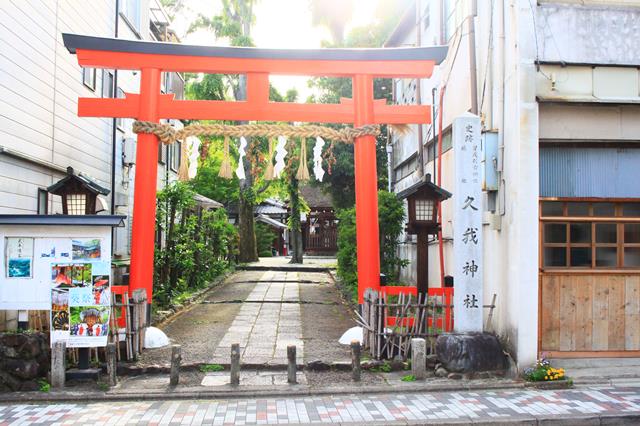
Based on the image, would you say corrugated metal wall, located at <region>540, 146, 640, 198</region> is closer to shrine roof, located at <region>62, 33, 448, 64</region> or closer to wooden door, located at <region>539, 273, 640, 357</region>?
wooden door, located at <region>539, 273, 640, 357</region>

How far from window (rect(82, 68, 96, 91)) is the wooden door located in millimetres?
12597

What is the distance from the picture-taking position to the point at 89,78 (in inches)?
630

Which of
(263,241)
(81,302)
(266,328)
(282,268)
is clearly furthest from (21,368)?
(263,241)

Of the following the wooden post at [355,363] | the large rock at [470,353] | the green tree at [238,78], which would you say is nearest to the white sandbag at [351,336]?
the wooden post at [355,363]

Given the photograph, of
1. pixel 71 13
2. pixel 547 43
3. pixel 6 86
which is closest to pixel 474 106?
pixel 547 43

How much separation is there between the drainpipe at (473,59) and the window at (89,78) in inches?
399

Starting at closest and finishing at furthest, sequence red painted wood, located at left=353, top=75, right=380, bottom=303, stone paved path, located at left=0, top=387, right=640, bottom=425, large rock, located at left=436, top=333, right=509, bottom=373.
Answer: stone paved path, located at left=0, top=387, right=640, bottom=425 < large rock, located at left=436, top=333, right=509, bottom=373 < red painted wood, located at left=353, top=75, right=380, bottom=303

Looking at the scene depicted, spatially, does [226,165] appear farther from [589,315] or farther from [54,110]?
[589,315]

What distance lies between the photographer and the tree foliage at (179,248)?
54.7ft

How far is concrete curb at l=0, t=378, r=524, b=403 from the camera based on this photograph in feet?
27.9

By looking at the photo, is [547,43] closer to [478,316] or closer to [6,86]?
[478,316]

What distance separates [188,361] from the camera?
405 inches

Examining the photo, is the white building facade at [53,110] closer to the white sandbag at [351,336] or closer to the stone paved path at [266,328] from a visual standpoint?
the stone paved path at [266,328]

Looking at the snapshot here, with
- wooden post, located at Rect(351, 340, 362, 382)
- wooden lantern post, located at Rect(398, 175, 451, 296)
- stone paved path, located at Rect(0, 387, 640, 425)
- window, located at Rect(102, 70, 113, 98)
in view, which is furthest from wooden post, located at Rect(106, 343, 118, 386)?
window, located at Rect(102, 70, 113, 98)
